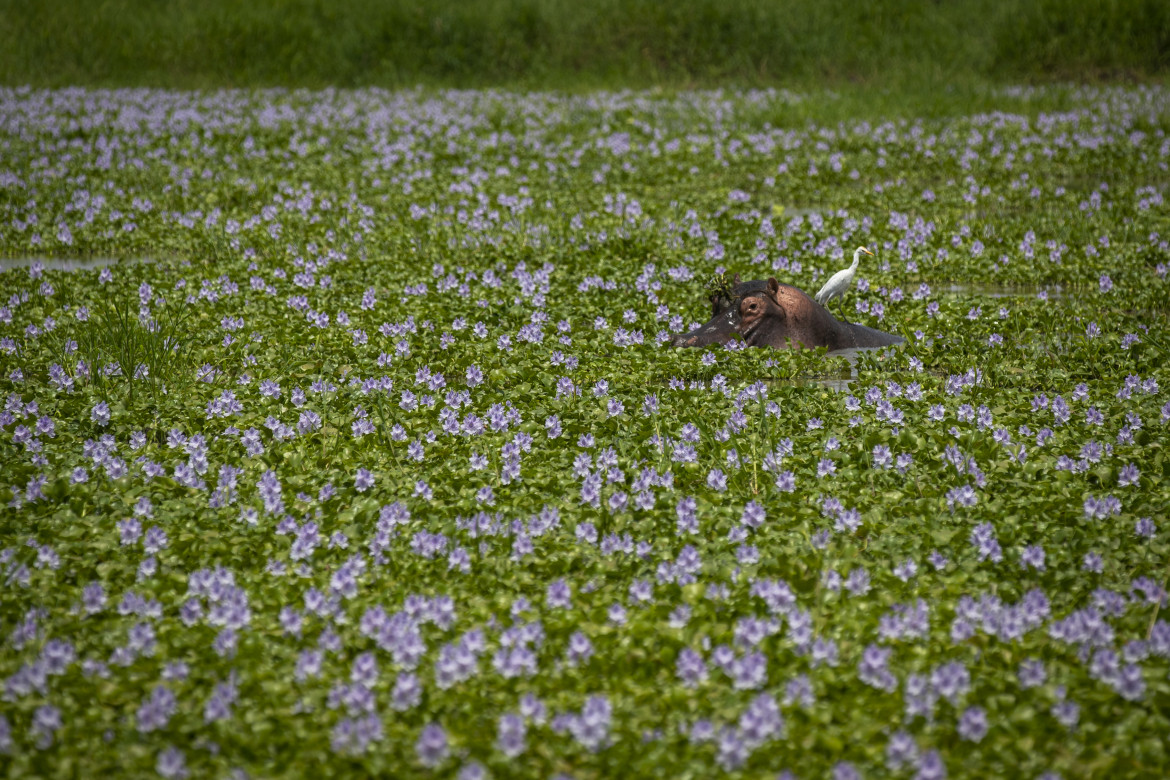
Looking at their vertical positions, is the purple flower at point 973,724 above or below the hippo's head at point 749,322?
below

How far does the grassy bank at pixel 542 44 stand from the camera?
2047cm

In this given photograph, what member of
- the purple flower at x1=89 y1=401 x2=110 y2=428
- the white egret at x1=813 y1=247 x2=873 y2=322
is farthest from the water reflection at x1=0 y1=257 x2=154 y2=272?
the white egret at x1=813 y1=247 x2=873 y2=322

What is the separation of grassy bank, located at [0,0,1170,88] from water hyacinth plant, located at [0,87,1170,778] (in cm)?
1135

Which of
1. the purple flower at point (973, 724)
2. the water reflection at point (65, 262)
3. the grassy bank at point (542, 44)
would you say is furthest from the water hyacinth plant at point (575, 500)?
the grassy bank at point (542, 44)

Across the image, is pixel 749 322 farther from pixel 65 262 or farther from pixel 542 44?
pixel 542 44

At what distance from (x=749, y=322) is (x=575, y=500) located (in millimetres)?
2631

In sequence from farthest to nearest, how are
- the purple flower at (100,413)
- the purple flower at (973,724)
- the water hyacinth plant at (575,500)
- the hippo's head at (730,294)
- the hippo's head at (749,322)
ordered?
the hippo's head at (730,294) < the hippo's head at (749,322) < the purple flower at (100,413) < the water hyacinth plant at (575,500) < the purple flower at (973,724)

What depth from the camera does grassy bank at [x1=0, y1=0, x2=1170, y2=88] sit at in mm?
20469

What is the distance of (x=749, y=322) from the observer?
6.91 metres

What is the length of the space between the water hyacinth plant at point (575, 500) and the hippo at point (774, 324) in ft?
0.96

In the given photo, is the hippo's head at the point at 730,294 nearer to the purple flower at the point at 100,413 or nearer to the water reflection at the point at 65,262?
the purple flower at the point at 100,413

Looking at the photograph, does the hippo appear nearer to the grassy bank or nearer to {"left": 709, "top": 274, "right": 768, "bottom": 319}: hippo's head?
{"left": 709, "top": 274, "right": 768, "bottom": 319}: hippo's head

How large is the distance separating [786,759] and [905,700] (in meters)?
0.45

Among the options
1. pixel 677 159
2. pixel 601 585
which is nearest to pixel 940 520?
pixel 601 585
